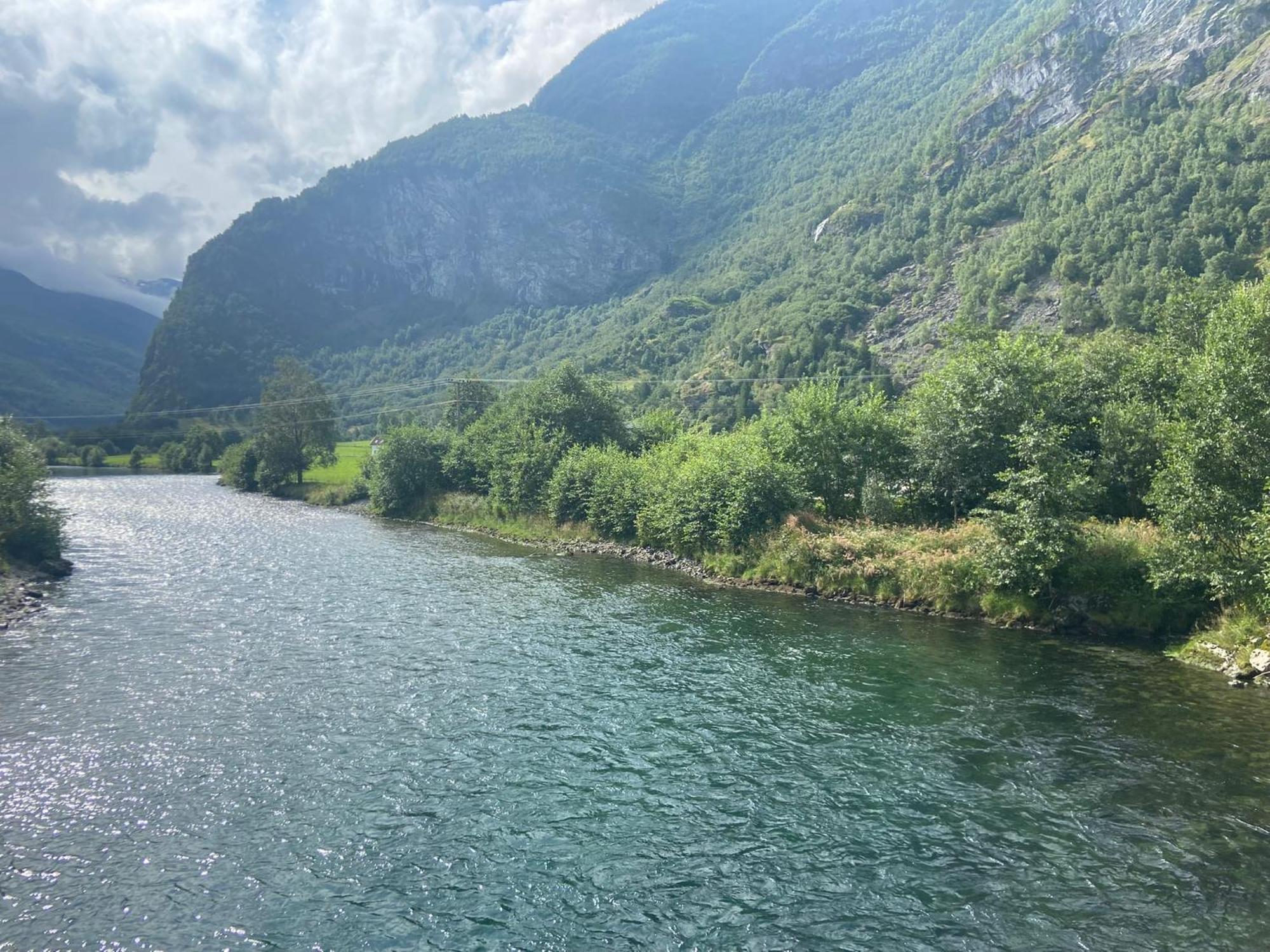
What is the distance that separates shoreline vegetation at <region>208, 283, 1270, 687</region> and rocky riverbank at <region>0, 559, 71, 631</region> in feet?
108

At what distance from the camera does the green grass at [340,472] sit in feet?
Result: 342

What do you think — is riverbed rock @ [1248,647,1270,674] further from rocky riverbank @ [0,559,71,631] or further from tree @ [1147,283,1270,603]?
rocky riverbank @ [0,559,71,631]

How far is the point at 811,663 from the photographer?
30219 mm

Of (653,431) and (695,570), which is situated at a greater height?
(653,431)

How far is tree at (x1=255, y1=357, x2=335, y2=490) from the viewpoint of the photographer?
10900 cm

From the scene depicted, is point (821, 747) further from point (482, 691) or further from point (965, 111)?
point (965, 111)

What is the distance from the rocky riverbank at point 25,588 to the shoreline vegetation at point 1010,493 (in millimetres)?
32872

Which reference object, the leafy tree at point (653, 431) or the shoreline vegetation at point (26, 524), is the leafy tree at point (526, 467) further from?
the shoreline vegetation at point (26, 524)

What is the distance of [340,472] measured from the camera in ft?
378

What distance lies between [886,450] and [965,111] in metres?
193

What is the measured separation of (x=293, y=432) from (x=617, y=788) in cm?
10612

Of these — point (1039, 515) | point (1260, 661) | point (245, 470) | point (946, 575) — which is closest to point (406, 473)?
point (245, 470)

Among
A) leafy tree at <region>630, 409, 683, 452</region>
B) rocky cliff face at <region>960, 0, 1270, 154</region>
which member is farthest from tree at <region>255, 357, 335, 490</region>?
rocky cliff face at <region>960, 0, 1270, 154</region>

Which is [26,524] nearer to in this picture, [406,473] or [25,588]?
[25,588]
